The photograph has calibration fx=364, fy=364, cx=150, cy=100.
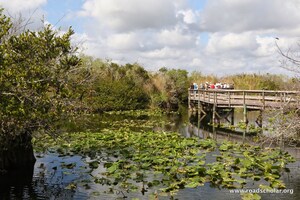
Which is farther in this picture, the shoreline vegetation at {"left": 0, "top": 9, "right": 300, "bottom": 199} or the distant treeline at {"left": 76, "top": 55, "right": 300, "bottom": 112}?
the distant treeline at {"left": 76, "top": 55, "right": 300, "bottom": 112}

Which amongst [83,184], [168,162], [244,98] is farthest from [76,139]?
[244,98]

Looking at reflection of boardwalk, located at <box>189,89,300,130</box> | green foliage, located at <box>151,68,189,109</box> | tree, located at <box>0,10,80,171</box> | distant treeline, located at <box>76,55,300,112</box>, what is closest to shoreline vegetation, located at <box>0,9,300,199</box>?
tree, located at <box>0,10,80,171</box>

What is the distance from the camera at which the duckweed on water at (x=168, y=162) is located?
1125 cm

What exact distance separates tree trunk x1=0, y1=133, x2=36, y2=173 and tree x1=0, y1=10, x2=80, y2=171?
0.45m

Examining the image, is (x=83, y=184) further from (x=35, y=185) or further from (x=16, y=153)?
(x=16, y=153)

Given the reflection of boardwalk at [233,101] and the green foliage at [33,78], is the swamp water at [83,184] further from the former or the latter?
the reflection of boardwalk at [233,101]

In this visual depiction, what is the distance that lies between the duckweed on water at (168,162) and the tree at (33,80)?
175cm

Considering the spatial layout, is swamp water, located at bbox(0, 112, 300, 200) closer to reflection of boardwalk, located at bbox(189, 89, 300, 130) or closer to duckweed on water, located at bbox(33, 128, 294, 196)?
Answer: duckweed on water, located at bbox(33, 128, 294, 196)

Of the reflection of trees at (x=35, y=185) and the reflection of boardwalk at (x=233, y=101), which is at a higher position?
the reflection of boardwalk at (x=233, y=101)

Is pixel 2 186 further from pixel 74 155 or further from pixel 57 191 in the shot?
pixel 74 155

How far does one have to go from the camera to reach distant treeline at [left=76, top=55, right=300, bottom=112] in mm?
39531

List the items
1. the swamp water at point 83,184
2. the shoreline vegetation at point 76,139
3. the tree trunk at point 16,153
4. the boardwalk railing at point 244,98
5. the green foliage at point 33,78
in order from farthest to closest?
1. the boardwalk railing at point 244,98
2. the tree trunk at point 16,153
3. the swamp water at point 83,184
4. the shoreline vegetation at point 76,139
5. the green foliage at point 33,78

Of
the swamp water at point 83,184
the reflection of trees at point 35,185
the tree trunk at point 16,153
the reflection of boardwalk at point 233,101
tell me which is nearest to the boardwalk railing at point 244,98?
the reflection of boardwalk at point 233,101

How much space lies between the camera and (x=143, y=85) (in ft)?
143
